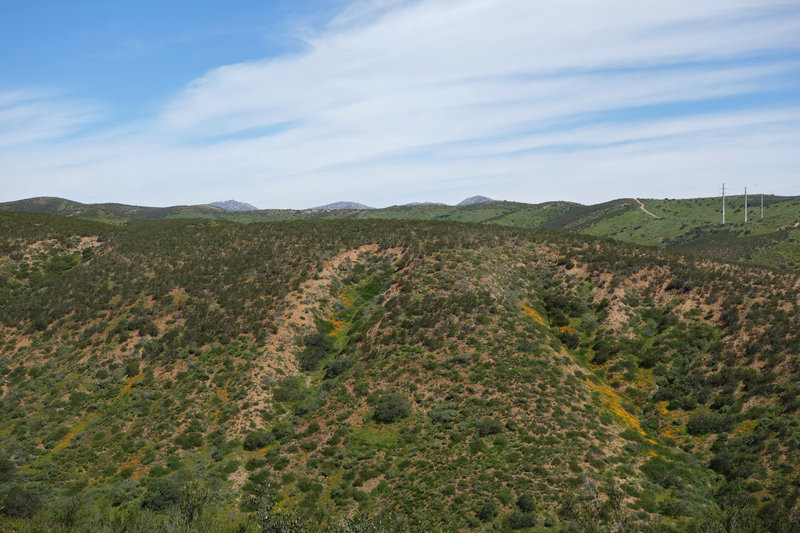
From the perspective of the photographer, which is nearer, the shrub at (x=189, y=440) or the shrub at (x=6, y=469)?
the shrub at (x=6, y=469)

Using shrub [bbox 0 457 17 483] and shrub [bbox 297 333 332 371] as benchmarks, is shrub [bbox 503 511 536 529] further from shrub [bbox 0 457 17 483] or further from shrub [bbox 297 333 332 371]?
shrub [bbox 0 457 17 483]

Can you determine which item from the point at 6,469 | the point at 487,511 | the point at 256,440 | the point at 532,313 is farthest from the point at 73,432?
the point at 532,313

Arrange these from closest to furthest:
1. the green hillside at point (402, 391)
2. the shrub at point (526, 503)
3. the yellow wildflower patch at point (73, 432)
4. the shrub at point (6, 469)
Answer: the shrub at point (526, 503) < the green hillside at point (402, 391) < the shrub at point (6, 469) < the yellow wildflower patch at point (73, 432)

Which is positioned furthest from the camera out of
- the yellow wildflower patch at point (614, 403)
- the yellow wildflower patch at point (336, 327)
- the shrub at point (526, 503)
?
the yellow wildflower patch at point (336, 327)

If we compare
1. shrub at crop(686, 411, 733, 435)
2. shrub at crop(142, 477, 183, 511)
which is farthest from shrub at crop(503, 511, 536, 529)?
shrub at crop(142, 477, 183, 511)

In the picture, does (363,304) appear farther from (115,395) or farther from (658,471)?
(658,471)

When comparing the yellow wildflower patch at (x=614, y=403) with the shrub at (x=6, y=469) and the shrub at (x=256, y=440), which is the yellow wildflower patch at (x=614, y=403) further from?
the shrub at (x=6, y=469)

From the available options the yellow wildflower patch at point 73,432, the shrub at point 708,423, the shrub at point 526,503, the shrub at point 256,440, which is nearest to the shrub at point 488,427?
the shrub at point 526,503
